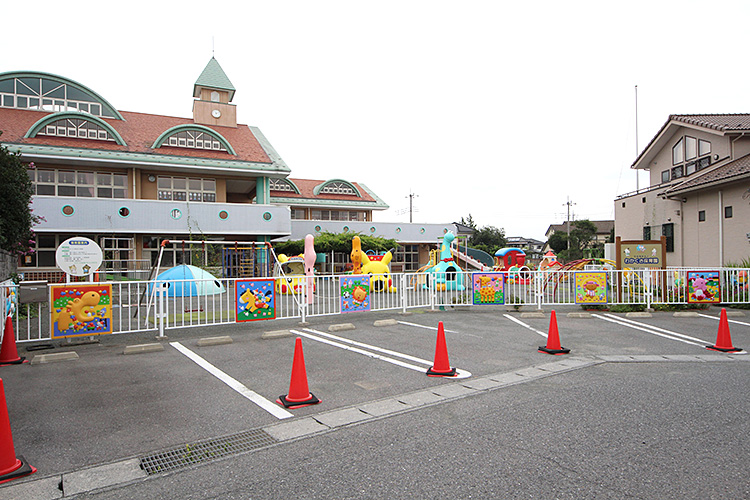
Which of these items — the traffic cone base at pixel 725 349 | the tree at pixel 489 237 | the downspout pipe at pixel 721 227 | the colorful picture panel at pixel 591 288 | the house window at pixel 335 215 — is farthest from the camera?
the tree at pixel 489 237

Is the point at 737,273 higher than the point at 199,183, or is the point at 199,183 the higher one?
the point at 199,183

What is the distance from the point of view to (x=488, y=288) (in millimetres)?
13633

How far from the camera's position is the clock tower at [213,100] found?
29578mm

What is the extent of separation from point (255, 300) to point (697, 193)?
741 inches

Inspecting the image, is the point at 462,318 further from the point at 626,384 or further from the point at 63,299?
the point at 63,299

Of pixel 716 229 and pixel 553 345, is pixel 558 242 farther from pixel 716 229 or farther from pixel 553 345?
pixel 553 345

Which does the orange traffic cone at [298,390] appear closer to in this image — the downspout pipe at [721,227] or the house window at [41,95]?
the downspout pipe at [721,227]

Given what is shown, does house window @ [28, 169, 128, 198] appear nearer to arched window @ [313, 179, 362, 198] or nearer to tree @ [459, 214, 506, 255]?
arched window @ [313, 179, 362, 198]

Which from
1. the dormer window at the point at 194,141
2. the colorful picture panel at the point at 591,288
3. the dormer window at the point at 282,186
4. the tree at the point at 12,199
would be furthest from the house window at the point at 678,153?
the dormer window at the point at 282,186

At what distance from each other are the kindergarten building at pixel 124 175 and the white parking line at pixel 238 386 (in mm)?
15699

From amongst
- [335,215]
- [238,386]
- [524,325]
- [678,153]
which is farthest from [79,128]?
[678,153]

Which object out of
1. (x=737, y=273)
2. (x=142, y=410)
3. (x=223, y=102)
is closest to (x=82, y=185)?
(x=223, y=102)

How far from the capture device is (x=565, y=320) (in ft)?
39.3

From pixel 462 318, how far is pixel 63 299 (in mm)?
8926
